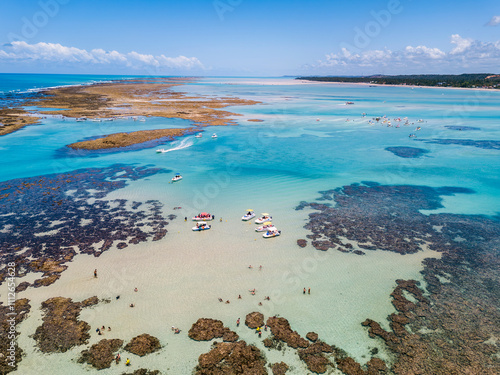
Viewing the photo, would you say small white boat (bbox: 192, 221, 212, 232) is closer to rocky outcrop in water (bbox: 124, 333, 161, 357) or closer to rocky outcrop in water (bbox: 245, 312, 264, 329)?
rocky outcrop in water (bbox: 245, 312, 264, 329)

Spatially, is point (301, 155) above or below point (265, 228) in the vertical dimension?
above

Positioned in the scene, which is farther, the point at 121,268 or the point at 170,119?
the point at 170,119

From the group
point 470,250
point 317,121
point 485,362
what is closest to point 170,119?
point 317,121

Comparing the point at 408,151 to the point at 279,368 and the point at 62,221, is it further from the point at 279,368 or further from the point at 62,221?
the point at 62,221

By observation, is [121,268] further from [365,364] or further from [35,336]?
[365,364]

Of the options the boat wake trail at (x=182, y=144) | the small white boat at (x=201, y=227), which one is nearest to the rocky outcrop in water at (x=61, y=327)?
the small white boat at (x=201, y=227)

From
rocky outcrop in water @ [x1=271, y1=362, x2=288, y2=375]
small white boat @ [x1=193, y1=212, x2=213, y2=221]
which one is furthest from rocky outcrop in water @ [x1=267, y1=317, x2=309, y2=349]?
small white boat @ [x1=193, y1=212, x2=213, y2=221]

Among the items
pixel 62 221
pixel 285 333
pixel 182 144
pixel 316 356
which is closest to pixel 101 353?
pixel 285 333
